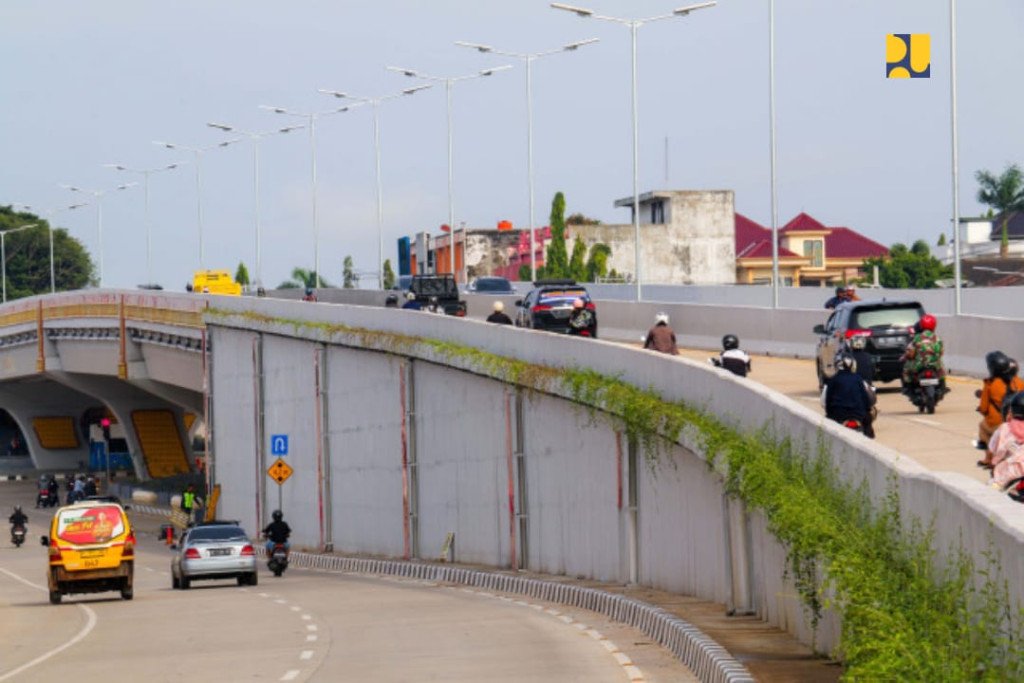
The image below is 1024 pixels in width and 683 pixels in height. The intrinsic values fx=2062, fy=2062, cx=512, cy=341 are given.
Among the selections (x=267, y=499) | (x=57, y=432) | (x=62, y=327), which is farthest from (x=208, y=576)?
(x=57, y=432)

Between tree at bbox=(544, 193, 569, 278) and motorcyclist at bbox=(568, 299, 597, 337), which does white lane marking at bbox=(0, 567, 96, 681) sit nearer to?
motorcyclist at bbox=(568, 299, 597, 337)

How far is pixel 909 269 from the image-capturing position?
13662 centimetres

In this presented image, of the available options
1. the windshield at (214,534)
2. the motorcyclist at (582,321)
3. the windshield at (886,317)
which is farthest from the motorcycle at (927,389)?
the motorcyclist at (582,321)

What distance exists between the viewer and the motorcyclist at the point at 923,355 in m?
31.9

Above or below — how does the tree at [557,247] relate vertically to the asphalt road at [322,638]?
above

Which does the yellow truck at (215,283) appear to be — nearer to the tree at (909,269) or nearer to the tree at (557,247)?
the tree at (557,247)

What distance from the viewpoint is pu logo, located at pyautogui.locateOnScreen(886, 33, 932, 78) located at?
1938 inches

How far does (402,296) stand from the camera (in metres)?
85.5

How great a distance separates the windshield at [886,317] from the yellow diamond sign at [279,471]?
2869 centimetres

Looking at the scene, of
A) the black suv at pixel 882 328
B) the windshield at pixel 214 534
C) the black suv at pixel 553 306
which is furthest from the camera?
the black suv at pixel 553 306

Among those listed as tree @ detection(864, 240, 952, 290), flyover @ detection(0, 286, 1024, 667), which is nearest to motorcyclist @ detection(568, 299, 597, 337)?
flyover @ detection(0, 286, 1024, 667)

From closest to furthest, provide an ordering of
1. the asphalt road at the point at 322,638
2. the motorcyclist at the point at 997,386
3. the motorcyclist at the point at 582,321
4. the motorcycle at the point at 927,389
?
the motorcyclist at the point at 997,386 → the asphalt road at the point at 322,638 → the motorcycle at the point at 927,389 → the motorcyclist at the point at 582,321

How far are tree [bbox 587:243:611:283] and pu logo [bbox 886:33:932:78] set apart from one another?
76.2m

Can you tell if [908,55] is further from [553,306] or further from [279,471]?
[279,471]
